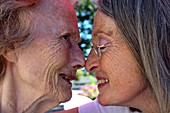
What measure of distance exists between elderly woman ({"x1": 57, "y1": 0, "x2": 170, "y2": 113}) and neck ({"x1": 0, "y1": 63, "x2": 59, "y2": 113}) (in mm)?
377

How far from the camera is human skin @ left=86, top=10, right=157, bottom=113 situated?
2.08 meters

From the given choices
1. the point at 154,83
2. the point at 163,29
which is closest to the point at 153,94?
the point at 154,83

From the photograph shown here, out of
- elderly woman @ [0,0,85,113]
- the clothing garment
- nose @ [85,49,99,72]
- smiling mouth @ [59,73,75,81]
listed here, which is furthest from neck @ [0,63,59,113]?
the clothing garment

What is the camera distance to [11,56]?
2.07 meters

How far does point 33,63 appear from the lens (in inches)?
81.2

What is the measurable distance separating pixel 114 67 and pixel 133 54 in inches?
5.8

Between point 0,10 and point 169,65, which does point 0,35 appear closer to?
point 0,10

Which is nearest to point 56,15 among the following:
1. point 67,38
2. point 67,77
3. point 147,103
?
point 67,38

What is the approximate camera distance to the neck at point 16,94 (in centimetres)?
210

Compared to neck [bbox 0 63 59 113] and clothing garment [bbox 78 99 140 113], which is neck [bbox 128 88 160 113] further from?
neck [bbox 0 63 59 113]

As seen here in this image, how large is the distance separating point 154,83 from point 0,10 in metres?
0.91

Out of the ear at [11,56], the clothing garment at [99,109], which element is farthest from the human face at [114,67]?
the ear at [11,56]

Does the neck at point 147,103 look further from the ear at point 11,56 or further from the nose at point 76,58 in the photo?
the ear at point 11,56

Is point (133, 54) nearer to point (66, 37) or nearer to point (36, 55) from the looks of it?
point (66, 37)
